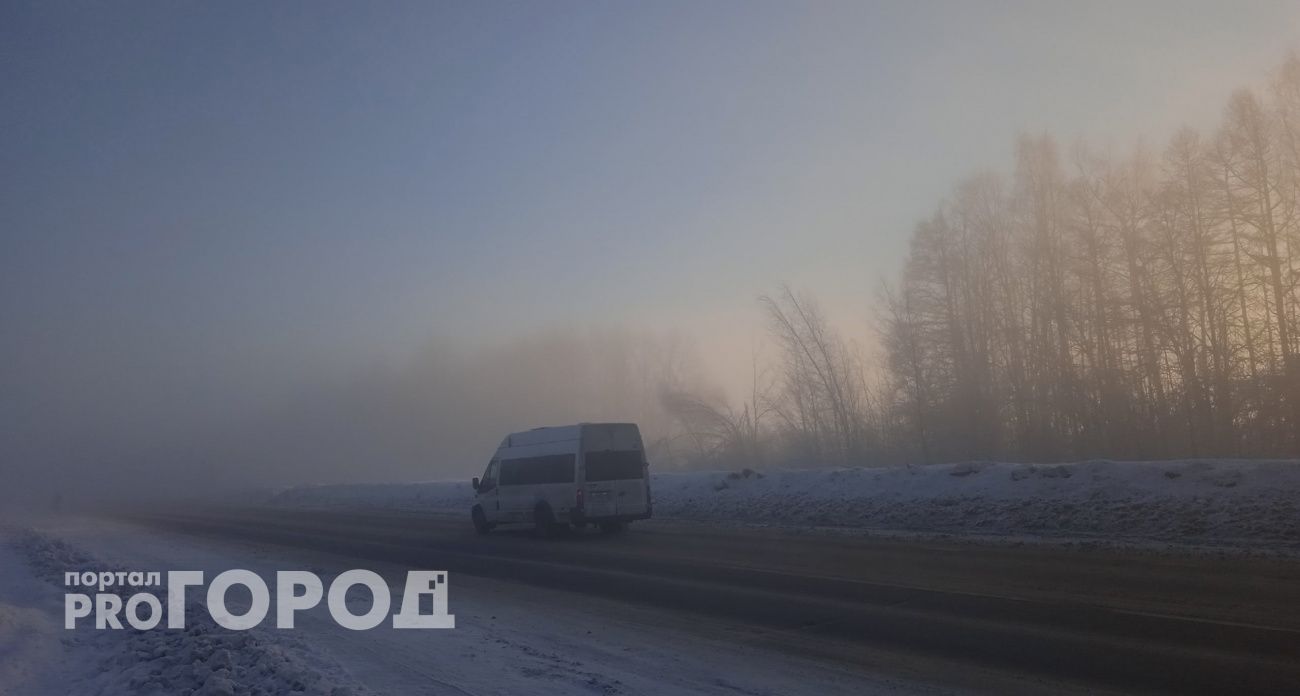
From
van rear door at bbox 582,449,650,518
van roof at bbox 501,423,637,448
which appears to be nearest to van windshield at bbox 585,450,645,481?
van rear door at bbox 582,449,650,518

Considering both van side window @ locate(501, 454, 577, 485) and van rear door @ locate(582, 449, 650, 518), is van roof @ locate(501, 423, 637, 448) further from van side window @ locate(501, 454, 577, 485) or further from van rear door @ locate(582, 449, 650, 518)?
van rear door @ locate(582, 449, 650, 518)

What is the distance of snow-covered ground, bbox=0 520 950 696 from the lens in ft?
25.9

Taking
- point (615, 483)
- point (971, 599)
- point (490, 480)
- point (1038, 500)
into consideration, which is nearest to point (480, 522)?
point (490, 480)

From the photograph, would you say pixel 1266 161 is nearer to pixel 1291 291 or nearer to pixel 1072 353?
pixel 1291 291

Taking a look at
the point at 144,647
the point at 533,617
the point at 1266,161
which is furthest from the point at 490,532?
the point at 1266,161

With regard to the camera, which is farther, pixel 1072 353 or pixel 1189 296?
pixel 1072 353

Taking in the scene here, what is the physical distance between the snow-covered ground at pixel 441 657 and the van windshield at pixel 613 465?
961 cm

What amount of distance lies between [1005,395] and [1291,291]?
13.1 meters

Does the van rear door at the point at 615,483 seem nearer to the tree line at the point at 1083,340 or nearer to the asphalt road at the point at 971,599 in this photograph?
the asphalt road at the point at 971,599

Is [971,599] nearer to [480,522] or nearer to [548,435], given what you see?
[548,435]

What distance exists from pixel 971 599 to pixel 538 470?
15012 millimetres

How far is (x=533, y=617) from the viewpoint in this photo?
11.8m

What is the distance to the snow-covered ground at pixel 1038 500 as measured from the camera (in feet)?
52.9

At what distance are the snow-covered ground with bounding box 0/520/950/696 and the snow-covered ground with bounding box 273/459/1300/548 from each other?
1066 cm
